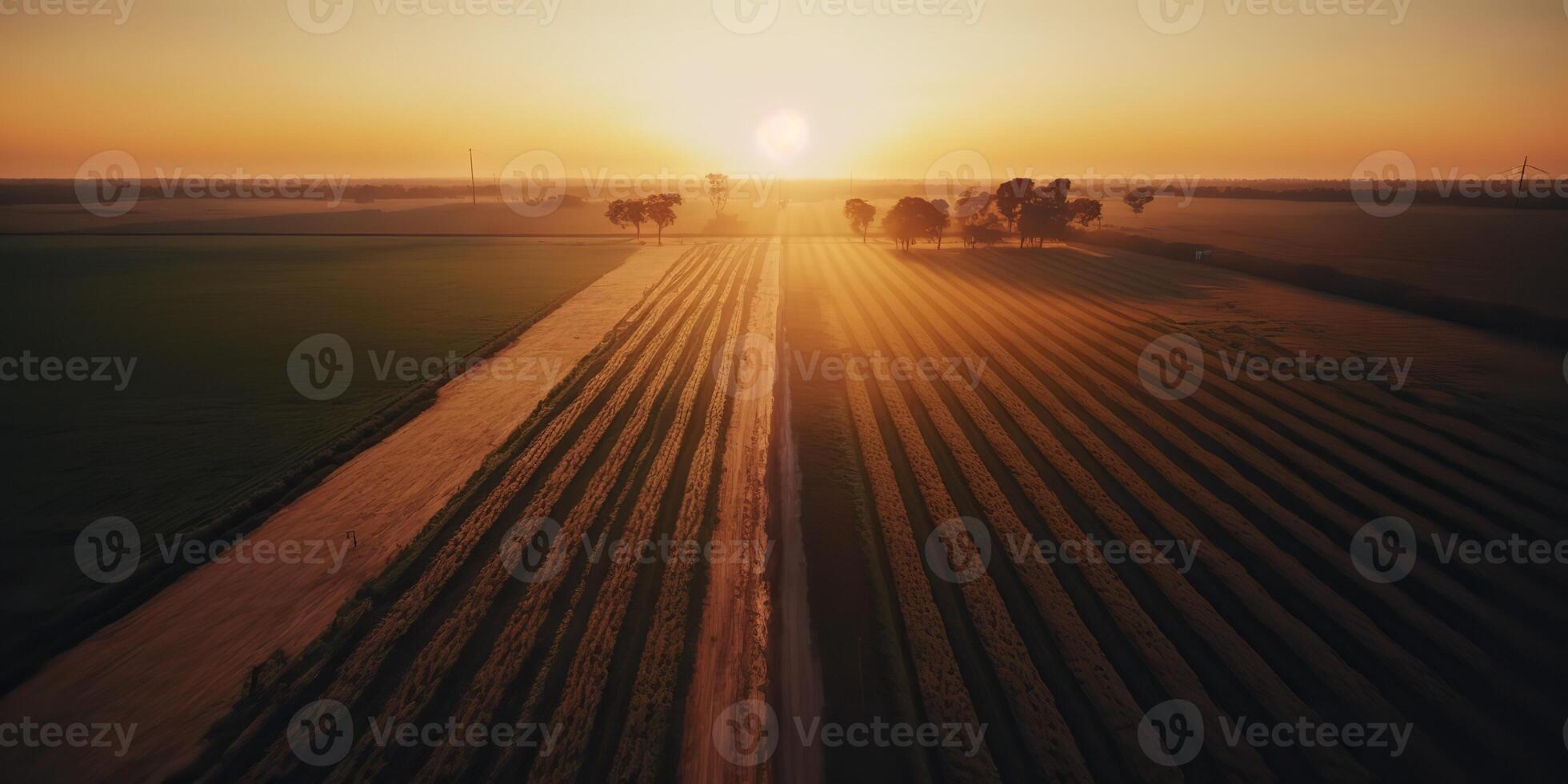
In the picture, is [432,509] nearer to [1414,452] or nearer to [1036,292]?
[1414,452]

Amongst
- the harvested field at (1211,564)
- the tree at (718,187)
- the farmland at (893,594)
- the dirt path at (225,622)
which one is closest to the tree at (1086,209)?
the harvested field at (1211,564)

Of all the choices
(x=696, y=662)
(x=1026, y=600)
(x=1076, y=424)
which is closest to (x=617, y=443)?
(x=696, y=662)

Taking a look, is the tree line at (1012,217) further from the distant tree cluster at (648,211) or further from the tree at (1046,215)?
the distant tree cluster at (648,211)

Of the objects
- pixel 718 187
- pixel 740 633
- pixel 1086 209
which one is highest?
pixel 718 187

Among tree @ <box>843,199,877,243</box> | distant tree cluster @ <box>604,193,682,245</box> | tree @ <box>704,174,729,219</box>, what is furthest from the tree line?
tree @ <box>704,174,729,219</box>

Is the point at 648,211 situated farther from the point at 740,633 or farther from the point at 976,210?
the point at 740,633

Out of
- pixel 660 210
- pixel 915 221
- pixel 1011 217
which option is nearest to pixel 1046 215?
pixel 1011 217
